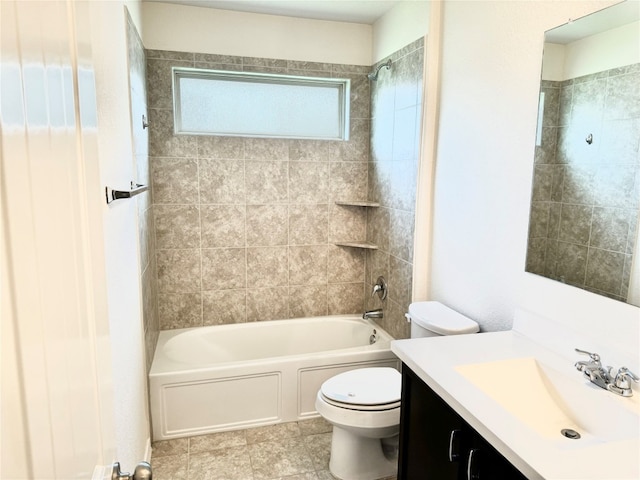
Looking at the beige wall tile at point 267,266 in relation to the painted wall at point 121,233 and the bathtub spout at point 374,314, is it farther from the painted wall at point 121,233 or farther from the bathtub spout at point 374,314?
the painted wall at point 121,233

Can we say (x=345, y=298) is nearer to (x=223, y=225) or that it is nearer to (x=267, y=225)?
(x=267, y=225)

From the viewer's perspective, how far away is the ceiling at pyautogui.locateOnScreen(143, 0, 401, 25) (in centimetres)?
286

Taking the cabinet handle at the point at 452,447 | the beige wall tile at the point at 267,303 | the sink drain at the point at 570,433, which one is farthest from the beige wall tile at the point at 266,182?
the sink drain at the point at 570,433

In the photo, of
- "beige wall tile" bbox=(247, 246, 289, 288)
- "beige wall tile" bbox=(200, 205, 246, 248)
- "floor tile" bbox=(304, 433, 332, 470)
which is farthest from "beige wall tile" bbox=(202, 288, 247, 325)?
"floor tile" bbox=(304, 433, 332, 470)

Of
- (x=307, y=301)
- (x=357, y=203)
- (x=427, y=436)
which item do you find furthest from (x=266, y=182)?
(x=427, y=436)

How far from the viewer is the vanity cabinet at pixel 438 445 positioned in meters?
1.23

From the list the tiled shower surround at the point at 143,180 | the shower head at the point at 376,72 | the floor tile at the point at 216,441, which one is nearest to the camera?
the tiled shower surround at the point at 143,180

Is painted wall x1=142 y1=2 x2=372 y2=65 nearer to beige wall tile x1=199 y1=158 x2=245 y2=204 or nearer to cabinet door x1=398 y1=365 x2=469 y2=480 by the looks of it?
beige wall tile x1=199 y1=158 x2=245 y2=204

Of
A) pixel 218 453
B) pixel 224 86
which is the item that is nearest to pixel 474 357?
pixel 218 453

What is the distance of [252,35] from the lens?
3076 millimetres

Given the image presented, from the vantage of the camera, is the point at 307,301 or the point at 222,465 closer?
the point at 222,465

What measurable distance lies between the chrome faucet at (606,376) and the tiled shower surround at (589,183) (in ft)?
0.79

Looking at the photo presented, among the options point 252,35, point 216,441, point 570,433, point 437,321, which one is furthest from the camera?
point 252,35

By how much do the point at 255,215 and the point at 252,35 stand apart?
127 centimetres
